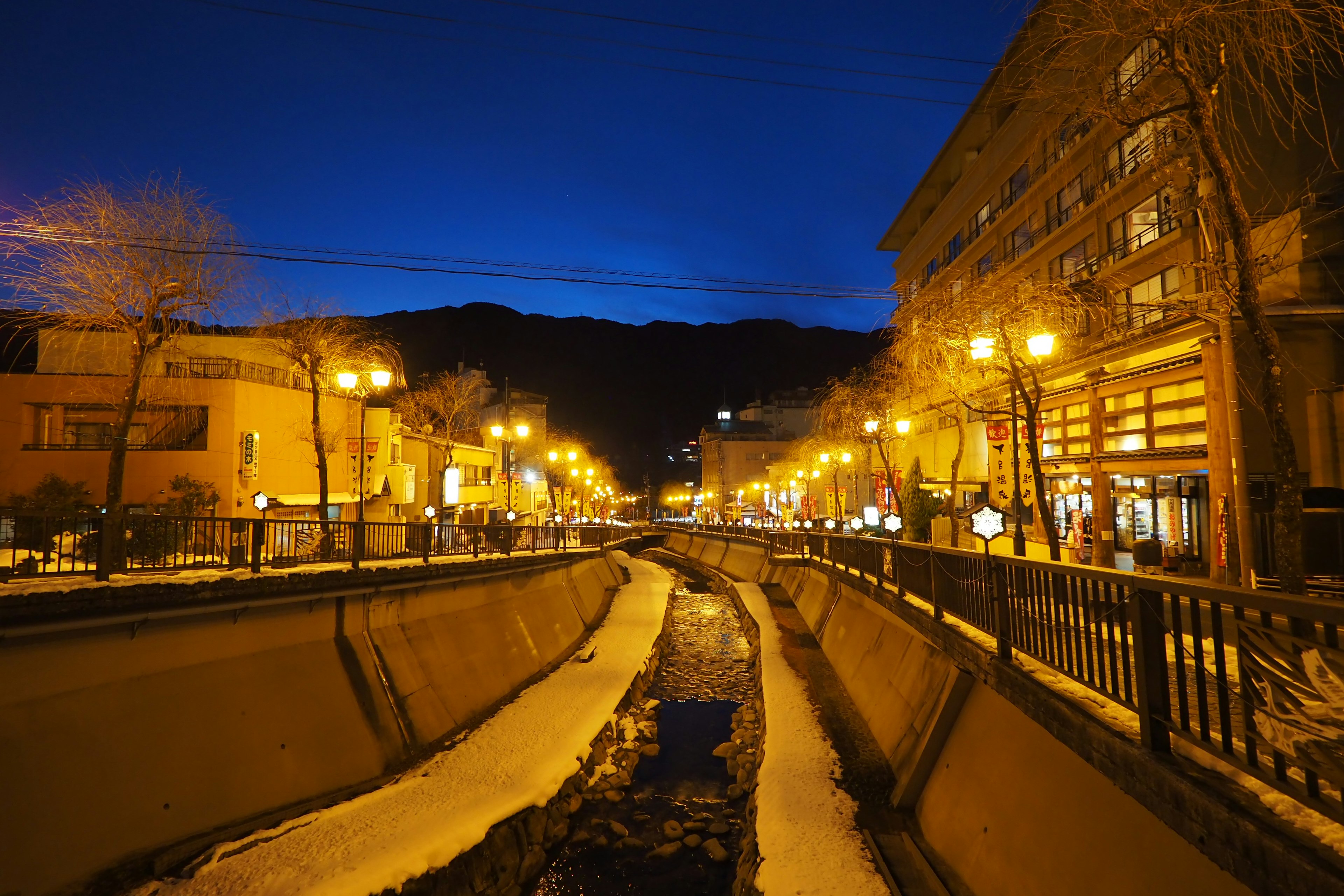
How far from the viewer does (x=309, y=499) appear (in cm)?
2547

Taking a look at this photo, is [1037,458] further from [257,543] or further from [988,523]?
[257,543]

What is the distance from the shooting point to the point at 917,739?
906 cm

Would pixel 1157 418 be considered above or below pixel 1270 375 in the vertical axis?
above

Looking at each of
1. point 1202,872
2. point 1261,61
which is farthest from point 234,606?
point 1261,61

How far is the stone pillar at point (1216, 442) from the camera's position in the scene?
15523 mm

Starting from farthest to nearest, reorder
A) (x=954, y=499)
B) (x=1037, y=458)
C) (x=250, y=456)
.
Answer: (x=250, y=456), (x=954, y=499), (x=1037, y=458)

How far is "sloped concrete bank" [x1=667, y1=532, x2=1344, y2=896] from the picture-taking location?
347 cm

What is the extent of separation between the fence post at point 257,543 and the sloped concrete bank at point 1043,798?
10323mm

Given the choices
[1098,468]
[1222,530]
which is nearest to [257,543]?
[1222,530]

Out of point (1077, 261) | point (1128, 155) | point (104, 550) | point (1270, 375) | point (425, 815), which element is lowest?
point (425, 815)

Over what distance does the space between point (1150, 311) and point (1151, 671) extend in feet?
63.4

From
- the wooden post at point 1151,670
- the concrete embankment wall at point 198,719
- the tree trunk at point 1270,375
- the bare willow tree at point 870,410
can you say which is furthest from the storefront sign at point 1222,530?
the concrete embankment wall at point 198,719

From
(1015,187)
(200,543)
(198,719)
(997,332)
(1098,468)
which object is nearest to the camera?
(198,719)

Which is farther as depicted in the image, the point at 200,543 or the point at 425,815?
the point at 200,543
